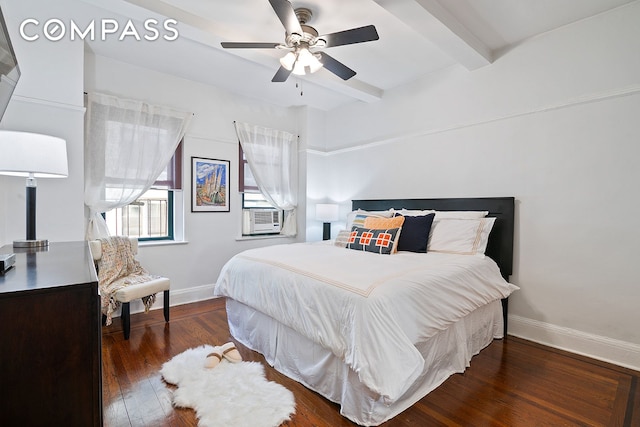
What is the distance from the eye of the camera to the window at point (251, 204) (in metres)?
4.40

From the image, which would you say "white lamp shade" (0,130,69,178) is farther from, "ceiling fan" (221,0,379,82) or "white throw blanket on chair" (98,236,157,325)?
"ceiling fan" (221,0,379,82)

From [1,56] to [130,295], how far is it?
85.0 inches

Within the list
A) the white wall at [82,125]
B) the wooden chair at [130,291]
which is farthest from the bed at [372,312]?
the white wall at [82,125]

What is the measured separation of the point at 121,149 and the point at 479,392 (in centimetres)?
392

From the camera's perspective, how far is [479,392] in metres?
2.04

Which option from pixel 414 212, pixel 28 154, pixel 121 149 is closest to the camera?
pixel 28 154

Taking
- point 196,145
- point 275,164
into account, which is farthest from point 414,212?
point 196,145

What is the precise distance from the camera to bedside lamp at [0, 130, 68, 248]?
188 cm

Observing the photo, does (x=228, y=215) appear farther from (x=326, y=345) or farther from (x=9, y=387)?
(x=9, y=387)

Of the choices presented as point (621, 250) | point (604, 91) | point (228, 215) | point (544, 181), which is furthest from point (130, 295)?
point (604, 91)

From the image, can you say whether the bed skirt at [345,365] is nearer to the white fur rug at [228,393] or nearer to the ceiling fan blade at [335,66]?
the white fur rug at [228,393]

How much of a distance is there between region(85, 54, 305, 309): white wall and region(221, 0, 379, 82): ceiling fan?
64.5 inches

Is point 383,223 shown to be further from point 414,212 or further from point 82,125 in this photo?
point 82,125

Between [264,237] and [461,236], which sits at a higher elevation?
[461,236]
